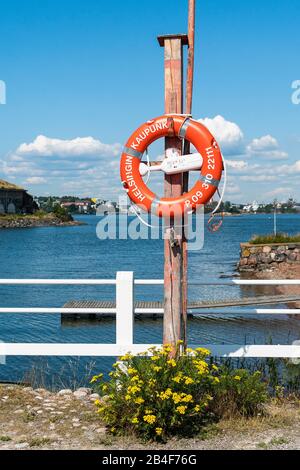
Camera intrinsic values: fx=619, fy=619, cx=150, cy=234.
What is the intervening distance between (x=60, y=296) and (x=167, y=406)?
61.3 ft

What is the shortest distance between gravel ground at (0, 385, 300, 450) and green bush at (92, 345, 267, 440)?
0.34 ft

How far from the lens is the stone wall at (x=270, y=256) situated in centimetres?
2756

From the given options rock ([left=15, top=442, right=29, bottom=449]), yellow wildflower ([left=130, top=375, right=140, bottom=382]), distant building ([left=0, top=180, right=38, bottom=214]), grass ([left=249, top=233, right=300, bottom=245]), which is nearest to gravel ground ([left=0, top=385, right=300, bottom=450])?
rock ([left=15, top=442, right=29, bottom=449])

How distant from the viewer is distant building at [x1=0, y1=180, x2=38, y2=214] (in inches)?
5728

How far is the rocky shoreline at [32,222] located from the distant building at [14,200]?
4.29 meters

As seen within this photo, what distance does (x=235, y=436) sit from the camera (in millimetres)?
4277

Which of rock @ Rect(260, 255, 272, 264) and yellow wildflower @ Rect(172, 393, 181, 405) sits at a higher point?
yellow wildflower @ Rect(172, 393, 181, 405)

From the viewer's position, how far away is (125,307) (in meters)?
5.18

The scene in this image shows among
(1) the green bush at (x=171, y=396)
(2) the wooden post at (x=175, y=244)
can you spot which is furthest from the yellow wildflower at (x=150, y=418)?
(2) the wooden post at (x=175, y=244)

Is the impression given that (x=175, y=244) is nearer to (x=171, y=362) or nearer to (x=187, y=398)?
(x=171, y=362)

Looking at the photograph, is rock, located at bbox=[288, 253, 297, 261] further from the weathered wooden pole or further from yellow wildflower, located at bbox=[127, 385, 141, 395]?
yellow wildflower, located at bbox=[127, 385, 141, 395]

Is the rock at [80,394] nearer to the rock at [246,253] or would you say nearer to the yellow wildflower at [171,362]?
the yellow wildflower at [171,362]

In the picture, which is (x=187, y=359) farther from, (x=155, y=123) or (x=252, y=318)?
(x=252, y=318)
